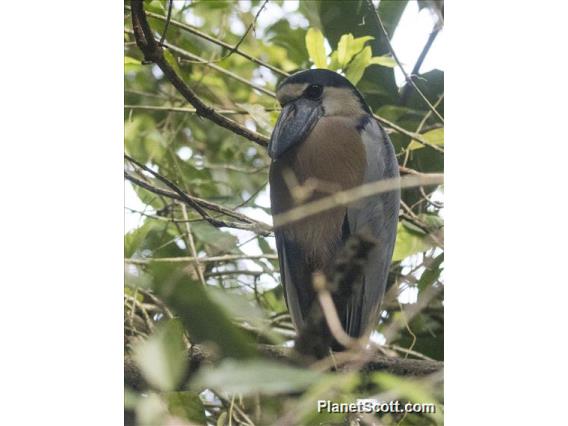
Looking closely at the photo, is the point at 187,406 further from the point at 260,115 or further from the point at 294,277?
the point at 260,115

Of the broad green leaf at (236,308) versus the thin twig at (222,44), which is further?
the thin twig at (222,44)

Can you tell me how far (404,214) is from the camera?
5.90 ft

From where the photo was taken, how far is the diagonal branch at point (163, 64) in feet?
4.87

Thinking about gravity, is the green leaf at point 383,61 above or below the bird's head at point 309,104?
above

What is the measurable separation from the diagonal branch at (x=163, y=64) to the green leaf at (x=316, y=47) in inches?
8.4

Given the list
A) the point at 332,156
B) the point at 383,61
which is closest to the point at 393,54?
the point at 383,61

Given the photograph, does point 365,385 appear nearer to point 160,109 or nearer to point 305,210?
point 305,210

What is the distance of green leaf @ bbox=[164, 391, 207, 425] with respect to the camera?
1.32 metres

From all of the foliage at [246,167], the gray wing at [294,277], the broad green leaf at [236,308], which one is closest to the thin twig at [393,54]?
the foliage at [246,167]

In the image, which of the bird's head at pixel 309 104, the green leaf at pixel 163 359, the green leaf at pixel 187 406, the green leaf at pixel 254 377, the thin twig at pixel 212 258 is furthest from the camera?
the bird's head at pixel 309 104

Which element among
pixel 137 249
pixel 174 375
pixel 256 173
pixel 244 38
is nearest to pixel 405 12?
pixel 244 38

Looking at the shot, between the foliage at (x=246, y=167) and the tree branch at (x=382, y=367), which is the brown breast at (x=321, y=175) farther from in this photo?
the tree branch at (x=382, y=367)

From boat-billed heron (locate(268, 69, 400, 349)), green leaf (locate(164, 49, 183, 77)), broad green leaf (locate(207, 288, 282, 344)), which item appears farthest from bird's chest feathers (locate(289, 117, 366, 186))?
broad green leaf (locate(207, 288, 282, 344))

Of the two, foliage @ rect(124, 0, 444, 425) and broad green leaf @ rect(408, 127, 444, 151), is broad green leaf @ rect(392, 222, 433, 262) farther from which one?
broad green leaf @ rect(408, 127, 444, 151)
